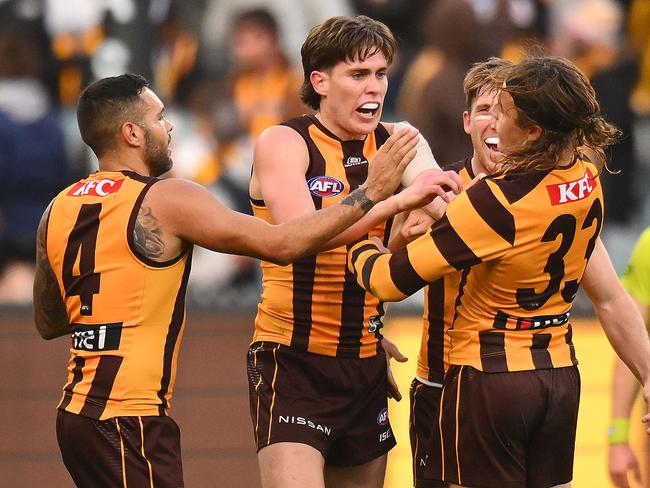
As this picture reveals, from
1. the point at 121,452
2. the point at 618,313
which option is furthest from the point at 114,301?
the point at 618,313

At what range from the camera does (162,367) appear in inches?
167

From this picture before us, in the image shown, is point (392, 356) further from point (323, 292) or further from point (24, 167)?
point (24, 167)

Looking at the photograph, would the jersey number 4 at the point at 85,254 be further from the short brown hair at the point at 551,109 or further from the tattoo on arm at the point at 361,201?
the short brown hair at the point at 551,109

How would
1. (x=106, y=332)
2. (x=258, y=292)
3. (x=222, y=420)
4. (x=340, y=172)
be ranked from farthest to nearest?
(x=258, y=292) → (x=222, y=420) → (x=340, y=172) → (x=106, y=332)

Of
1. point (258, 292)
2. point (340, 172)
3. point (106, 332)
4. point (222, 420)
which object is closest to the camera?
point (106, 332)

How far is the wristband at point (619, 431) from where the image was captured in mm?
5008

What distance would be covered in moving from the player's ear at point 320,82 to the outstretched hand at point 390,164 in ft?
2.65

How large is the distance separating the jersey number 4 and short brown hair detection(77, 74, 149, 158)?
284 millimetres

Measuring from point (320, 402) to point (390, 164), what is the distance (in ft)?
3.63

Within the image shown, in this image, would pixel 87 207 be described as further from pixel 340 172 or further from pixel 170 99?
pixel 170 99

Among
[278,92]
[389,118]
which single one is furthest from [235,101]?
[389,118]

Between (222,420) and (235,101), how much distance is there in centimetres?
421

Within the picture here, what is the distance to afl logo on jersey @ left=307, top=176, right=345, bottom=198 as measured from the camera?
481 centimetres

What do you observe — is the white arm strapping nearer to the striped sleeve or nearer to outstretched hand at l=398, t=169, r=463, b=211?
outstretched hand at l=398, t=169, r=463, b=211
